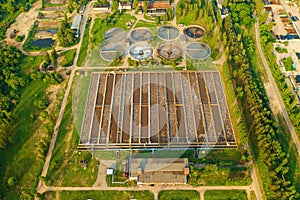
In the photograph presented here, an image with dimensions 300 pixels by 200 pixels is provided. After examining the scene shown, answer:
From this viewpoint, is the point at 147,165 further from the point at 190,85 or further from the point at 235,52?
the point at 235,52

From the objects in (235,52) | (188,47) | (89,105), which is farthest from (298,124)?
(89,105)

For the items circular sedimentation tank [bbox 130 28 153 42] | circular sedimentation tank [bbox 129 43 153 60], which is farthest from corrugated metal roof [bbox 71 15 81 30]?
circular sedimentation tank [bbox 129 43 153 60]

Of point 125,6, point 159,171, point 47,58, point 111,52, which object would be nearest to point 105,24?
point 125,6

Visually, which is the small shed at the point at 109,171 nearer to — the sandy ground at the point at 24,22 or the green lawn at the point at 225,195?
the green lawn at the point at 225,195

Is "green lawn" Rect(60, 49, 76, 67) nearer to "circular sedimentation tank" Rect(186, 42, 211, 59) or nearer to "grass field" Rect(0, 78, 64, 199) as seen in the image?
"grass field" Rect(0, 78, 64, 199)

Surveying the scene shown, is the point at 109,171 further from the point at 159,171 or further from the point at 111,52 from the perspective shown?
the point at 111,52
